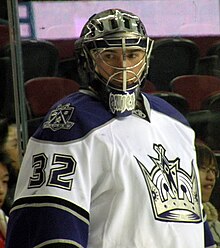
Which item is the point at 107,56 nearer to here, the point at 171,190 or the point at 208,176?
the point at 171,190

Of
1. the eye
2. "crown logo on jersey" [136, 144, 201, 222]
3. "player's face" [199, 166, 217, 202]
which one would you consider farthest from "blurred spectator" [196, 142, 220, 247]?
the eye

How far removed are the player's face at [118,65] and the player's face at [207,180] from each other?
1.05 metres

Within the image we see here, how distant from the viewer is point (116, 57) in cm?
181

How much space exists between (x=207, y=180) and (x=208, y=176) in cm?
1

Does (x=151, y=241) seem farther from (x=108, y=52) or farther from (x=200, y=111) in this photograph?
(x=200, y=111)

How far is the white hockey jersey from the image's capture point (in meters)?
1.68

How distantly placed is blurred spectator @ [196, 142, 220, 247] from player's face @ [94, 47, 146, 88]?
103 centimetres

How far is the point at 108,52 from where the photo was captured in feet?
5.94

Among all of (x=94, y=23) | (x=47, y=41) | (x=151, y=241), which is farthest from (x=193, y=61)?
Result: (x=151, y=241)

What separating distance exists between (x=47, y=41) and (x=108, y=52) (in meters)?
1.05

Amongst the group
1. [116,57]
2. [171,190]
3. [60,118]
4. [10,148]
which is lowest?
[10,148]

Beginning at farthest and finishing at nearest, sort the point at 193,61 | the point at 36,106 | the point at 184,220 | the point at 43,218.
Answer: the point at 193,61 < the point at 36,106 < the point at 184,220 < the point at 43,218

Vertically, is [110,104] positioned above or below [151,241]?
above

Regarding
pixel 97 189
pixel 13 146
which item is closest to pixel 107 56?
pixel 97 189
